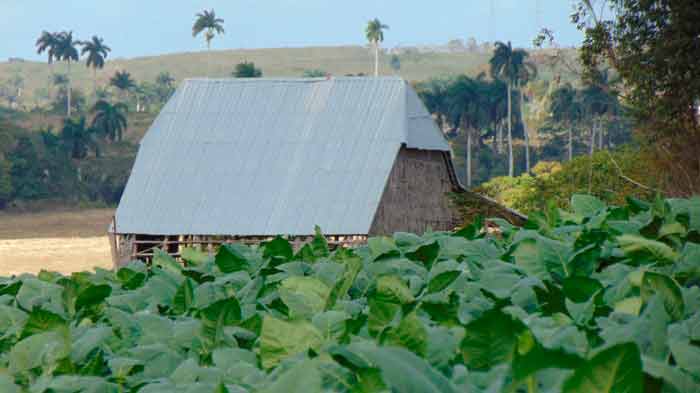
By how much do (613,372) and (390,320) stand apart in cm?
73

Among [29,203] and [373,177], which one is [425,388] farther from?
[29,203]

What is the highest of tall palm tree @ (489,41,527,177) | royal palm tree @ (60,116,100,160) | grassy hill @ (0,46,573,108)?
grassy hill @ (0,46,573,108)

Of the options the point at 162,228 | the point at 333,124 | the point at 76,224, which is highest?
the point at 333,124

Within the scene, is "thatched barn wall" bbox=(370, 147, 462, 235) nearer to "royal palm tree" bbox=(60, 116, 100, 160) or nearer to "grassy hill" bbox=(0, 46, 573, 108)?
"royal palm tree" bbox=(60, 116, 100, 160)

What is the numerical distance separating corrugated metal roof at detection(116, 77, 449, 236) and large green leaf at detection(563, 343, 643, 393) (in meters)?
26.3

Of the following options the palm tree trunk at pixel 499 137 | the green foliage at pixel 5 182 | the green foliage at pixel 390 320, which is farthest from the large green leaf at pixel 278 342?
the palm tree trunk at pixel 499 137

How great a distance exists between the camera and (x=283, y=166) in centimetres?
2950

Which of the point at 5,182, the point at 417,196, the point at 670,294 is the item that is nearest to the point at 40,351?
the point at 670,294

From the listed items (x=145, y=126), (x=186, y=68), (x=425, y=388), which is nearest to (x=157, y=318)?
(x=425, y=388)

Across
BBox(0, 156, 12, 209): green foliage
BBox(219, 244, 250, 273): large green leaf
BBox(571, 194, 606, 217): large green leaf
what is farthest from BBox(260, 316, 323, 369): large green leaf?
BBox(0, 156, 12, 209): green foliage

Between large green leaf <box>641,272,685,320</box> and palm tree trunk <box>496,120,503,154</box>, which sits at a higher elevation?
large green leaf <box>641,272,685,320</box>

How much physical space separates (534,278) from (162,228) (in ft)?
89.0

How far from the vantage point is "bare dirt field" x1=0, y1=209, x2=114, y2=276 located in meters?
59.1

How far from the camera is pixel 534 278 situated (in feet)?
7.90
